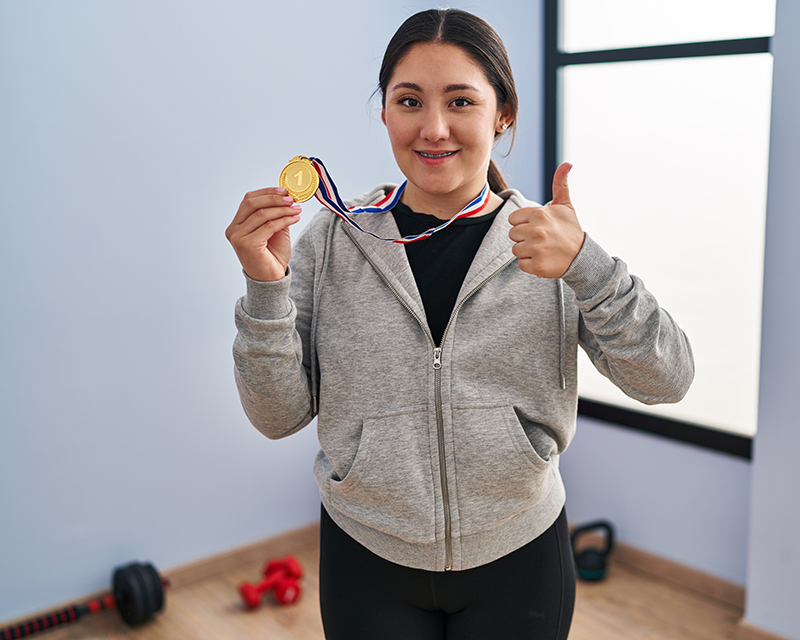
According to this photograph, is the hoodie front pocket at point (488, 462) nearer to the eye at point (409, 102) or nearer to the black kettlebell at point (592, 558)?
the eye at point (409, 102)

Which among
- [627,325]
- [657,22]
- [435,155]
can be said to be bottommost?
[627,325]

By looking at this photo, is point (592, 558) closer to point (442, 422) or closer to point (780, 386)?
point (780, 386)

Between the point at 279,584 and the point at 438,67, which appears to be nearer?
the point at 438,67

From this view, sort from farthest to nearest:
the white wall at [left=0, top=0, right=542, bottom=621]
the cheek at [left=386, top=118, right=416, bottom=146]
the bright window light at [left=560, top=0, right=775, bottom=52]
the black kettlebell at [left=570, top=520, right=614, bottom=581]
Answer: the black kettlebell at [left=570, top=520, right=614, bottom=581], the bright window light at [left=560, top=0, right=775, bottom=52], the white wall at [left=0, top=0, right=542, bottom=621], the cheek at [left=386, top=118, right=416, bottom=146]

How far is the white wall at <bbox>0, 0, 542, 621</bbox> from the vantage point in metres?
2.31

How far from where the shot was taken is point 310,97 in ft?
8.98

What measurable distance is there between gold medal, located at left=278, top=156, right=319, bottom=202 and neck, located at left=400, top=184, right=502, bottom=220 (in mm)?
174

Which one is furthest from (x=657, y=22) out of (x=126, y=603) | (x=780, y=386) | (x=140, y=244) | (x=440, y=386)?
(x=126, y=603)

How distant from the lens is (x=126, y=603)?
Result: 2.45 m

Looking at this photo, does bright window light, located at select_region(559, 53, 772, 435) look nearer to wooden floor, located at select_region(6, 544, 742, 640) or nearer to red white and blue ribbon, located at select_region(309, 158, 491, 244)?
wooden floor, located at select_region(6, 544, 742, 640)

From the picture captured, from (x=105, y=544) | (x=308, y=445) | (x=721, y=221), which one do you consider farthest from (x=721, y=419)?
(x=105, y=544)

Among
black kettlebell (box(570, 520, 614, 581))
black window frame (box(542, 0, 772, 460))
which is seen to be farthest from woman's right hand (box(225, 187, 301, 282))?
black kettlebell (box(570, 520, 614, 581))

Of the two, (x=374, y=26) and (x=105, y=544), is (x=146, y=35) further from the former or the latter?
(x=105, y=544)

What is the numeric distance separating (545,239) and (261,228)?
0.40 m
